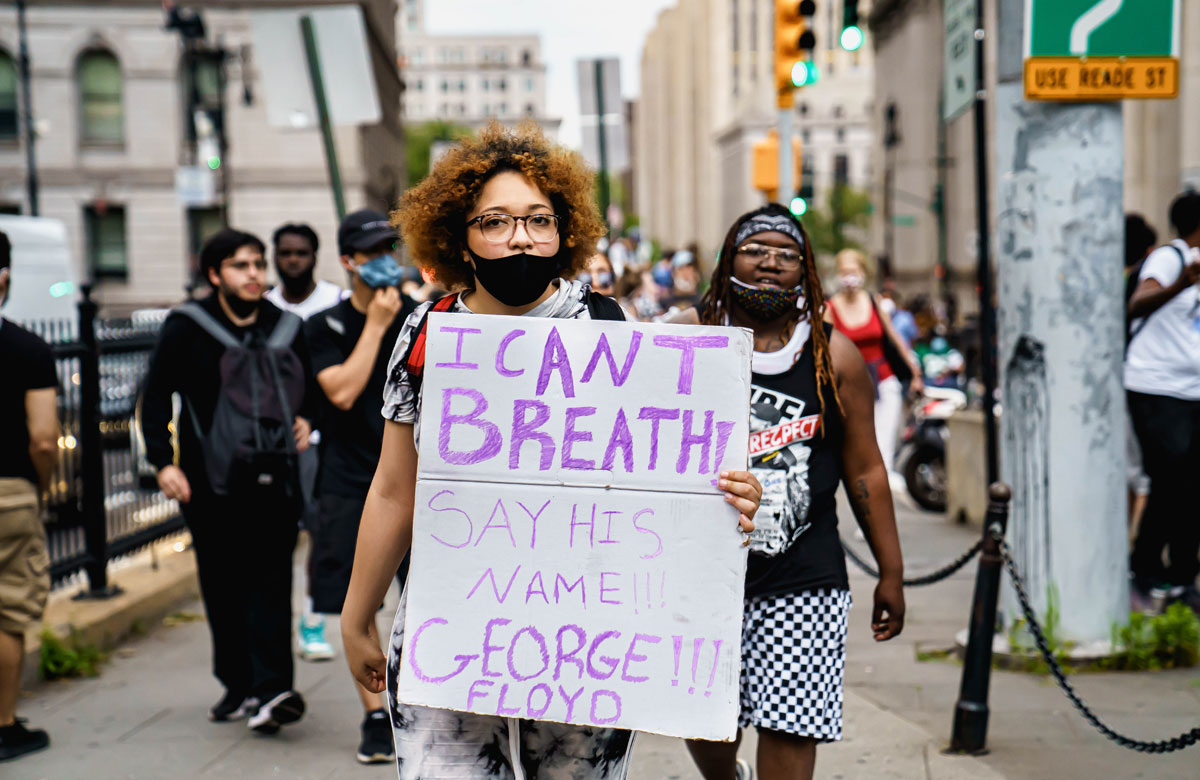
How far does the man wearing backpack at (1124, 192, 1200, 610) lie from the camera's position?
6.91 metres

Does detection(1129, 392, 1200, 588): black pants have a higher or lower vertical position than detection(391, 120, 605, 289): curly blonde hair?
lower

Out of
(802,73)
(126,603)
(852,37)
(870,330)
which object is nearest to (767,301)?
(126,603)

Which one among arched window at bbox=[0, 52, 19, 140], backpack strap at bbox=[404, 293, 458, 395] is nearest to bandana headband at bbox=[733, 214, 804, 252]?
backpack strap at bbox=[404, 293, 458, 395]

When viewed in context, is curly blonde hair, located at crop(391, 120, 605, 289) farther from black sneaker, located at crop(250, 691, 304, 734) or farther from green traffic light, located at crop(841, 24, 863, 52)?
green traffic light, located at crop(841, 24, 863, 52)

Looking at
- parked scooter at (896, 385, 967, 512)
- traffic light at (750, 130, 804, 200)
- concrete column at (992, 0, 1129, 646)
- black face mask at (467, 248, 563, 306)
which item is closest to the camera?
black face mask at (467, 248, 563, 306)

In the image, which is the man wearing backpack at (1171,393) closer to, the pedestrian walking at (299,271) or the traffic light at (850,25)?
the pedestrian walking at (299,271)

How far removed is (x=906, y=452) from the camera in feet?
40.8

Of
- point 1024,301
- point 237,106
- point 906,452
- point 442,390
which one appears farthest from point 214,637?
point 237,106

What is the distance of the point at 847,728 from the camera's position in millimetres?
5426

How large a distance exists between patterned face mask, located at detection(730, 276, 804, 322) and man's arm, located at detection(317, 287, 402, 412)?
175 cm

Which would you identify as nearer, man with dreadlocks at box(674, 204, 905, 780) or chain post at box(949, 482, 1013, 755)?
man with dreadlocks at box(674, 204, 905, 780)

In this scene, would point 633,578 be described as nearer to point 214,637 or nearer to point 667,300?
point 214,637

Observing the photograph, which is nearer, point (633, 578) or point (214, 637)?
point (633, 578)

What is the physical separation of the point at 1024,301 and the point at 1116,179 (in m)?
0.67
